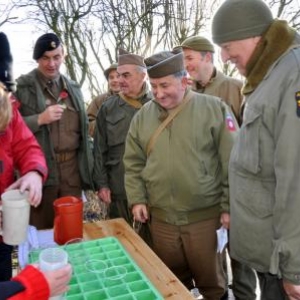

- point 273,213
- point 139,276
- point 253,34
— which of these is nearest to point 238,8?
point 253,34

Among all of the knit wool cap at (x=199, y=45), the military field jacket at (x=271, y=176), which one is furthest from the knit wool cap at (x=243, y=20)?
the knit wool cap at (x=199, y=45)

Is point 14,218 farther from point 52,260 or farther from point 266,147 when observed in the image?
point 266,147

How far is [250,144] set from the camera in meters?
1.55

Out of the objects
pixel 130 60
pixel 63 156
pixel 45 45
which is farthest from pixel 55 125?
pixel 130 60

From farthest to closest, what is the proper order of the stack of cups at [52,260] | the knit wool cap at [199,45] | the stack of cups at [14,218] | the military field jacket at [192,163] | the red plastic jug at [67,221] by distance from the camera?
the knit wool cap at [199,45], the military field jacket at [192,163], the red plastic jug at [67,221], the stack of cups at [14,218], the stack of cups at [52,260]

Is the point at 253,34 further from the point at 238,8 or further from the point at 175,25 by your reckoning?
the point at 175,25

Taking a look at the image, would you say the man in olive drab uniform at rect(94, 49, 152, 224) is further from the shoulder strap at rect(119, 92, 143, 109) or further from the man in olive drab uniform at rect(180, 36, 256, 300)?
the man in olive drab uniform at rect(180, 36, 256, 300)

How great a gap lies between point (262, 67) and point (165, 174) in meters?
0.90

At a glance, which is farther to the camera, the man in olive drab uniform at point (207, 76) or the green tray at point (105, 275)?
the man in olive drab uniform at point (207, 76)

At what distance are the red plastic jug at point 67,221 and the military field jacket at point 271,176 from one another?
0.73 metres

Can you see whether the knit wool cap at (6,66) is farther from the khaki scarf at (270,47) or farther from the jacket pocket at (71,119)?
the khaki scarf at (270,47)

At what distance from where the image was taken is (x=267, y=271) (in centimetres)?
160

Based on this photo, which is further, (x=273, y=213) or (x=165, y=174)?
(x=165, y=174)

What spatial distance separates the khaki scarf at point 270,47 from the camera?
151cm
